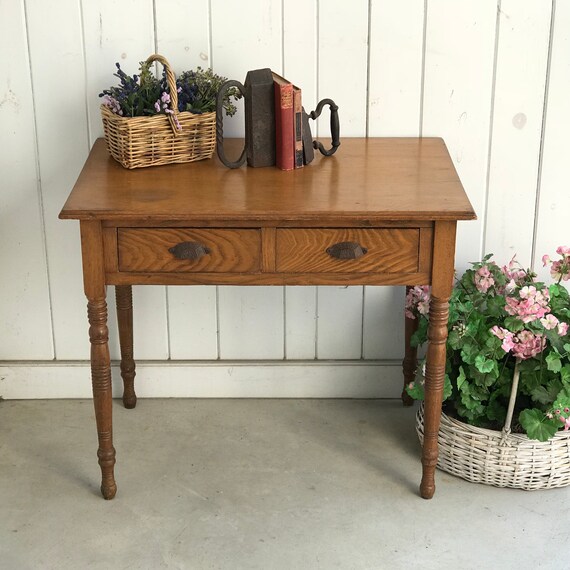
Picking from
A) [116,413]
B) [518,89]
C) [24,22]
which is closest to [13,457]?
[116,413]

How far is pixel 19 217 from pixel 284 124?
3.15 ft

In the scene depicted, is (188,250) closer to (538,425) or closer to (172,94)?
(172,94)

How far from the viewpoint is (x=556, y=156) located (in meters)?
2.98

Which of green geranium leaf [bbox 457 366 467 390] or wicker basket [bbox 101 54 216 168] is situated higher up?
wicker basket [bbox 101 54 216 168]

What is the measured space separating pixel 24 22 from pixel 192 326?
41.6 inches

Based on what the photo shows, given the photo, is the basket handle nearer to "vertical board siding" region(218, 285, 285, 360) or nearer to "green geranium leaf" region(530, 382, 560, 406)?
"vertical board siding" region(218, 285, 285, 360)

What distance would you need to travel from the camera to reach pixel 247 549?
249 cm

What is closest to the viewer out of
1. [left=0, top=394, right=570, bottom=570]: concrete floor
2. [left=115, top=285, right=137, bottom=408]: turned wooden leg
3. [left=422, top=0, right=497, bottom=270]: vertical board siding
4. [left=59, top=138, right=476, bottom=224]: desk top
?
[left=59, top=138, right=476, bottom=224]: desk top

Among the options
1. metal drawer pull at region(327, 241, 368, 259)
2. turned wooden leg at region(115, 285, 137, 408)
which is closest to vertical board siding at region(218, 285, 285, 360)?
turned wooden leg at region(115, 285, 137, 408)

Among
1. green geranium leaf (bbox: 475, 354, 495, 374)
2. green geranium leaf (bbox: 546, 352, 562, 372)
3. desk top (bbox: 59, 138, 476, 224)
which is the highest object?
desk top (bbox: 59, 138, 476, 224)

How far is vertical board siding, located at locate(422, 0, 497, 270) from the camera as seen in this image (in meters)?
2.86

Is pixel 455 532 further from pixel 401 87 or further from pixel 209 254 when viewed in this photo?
pixel 401 87

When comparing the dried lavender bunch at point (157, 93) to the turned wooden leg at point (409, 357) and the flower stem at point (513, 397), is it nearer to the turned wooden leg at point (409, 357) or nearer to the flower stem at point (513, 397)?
the turned wooden leg at point (409, 357)

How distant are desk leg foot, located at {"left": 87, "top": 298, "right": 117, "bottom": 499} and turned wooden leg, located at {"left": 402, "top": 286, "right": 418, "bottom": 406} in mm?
982
